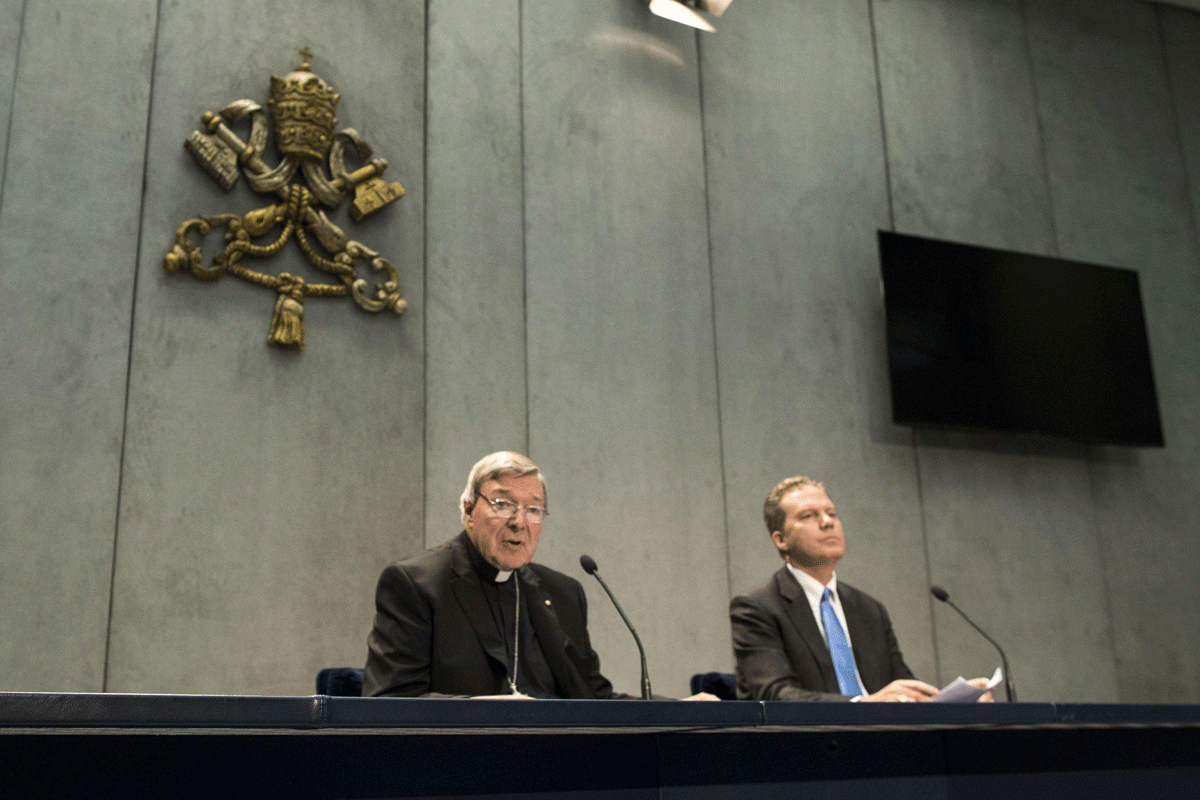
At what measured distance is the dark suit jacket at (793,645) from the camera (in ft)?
10.9

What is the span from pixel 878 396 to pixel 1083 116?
225 centimetres

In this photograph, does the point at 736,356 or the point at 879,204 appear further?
the point at 879,204

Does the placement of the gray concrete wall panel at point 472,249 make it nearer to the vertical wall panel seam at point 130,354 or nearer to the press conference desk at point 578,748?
the vertical wall panel seam at point 130,354

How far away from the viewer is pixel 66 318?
12.6 ft

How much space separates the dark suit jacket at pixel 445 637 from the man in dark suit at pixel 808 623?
1.80 feet

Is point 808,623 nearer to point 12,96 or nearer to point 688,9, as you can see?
point 688,9

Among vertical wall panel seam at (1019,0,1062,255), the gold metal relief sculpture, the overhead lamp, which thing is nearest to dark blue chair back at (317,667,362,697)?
the gold metal relief sculpture

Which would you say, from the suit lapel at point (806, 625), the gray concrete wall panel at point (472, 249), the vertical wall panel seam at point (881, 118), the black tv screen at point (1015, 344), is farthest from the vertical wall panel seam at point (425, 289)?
the vertical wall panel seam at point (881, 118)

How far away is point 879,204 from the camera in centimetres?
552

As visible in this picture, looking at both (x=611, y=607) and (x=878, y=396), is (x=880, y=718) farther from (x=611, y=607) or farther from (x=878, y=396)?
(x=878, y=396)

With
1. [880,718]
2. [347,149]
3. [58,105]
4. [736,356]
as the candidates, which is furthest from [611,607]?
[58,105]

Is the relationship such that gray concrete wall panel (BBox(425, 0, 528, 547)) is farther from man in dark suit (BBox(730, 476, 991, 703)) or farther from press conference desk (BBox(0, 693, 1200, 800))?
press conference desk (BBox(0, 693, 1200, 800))

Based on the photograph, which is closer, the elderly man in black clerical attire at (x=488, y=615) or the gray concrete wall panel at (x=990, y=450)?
the elderly man in black clerical attire at (x=488, y=615)

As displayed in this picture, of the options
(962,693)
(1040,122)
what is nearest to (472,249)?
(962,693)
